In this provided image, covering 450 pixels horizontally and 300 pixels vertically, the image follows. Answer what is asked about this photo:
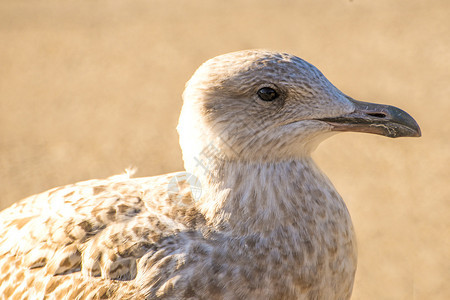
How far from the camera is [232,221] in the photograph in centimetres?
228

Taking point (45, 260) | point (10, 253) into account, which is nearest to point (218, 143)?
point (45, 260)

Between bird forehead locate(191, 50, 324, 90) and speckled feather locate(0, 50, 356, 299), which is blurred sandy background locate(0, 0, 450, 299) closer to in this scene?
speckled feather locate(0, 50, 356, 299)

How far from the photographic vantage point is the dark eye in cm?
225

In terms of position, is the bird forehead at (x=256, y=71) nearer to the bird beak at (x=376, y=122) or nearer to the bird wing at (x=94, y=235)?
the bird beak at (x=376, y=122)

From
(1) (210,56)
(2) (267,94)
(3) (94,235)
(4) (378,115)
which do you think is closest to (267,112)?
(2) (267,94)

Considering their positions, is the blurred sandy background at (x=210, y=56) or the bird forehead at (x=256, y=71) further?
the blurred sandy background at (x=210, y=56)

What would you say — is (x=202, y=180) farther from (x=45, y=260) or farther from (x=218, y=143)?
(x=45, y=260)

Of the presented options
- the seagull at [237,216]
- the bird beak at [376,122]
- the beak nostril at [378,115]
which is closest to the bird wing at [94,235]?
the seagull at [237,216]

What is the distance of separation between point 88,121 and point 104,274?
14.3ft

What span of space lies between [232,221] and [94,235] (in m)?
0.59

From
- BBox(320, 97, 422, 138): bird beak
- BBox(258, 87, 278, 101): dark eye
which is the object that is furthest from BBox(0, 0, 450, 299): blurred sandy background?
BBox(258, 87, 278, 101): dark eye

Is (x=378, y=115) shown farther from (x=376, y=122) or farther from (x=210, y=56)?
(x=210, y=56)

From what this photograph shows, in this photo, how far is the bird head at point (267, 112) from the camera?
2246 mm

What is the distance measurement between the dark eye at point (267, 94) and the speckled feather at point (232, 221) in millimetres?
22
